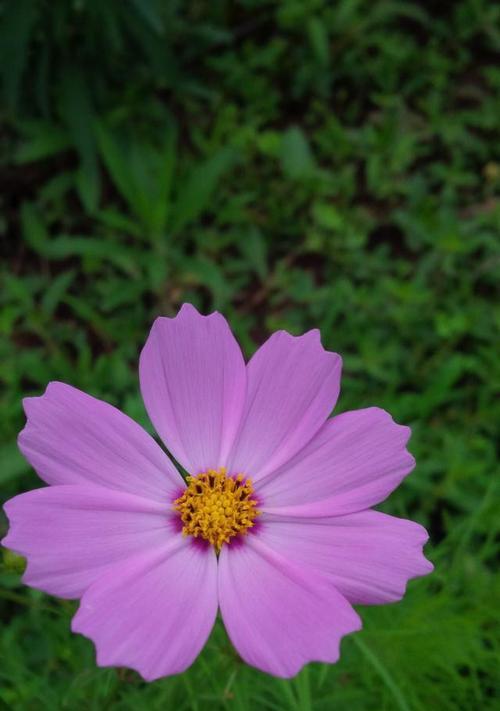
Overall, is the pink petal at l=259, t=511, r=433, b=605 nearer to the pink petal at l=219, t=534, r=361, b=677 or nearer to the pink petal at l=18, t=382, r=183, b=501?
the pink petal at l=219, t=534, r=361, b=677

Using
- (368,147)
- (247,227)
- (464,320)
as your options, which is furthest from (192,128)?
(464,320)

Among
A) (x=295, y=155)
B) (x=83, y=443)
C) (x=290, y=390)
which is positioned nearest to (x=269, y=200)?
(x=295, y=155)

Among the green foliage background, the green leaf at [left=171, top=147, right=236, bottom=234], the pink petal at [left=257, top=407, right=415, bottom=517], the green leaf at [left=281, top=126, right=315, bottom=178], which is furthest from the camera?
the green leaf at [left=281, top=126, right=315, bottom=178]

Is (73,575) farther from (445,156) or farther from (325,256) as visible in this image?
(445,156)

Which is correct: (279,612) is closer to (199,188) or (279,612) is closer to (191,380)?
(191,380)

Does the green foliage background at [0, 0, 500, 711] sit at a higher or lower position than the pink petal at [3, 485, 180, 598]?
lower

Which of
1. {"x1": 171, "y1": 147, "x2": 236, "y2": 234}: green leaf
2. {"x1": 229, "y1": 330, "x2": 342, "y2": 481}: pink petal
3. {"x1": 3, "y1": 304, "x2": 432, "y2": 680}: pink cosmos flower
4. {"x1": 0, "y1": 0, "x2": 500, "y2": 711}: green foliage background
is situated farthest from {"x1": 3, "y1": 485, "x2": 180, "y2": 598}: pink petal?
{"x1": 171, "y1": 147, "x2": 236, "y2": 234}: green leaf

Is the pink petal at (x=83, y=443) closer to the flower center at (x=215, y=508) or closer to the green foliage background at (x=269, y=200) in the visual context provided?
the flower center at (x=215, y=508)
